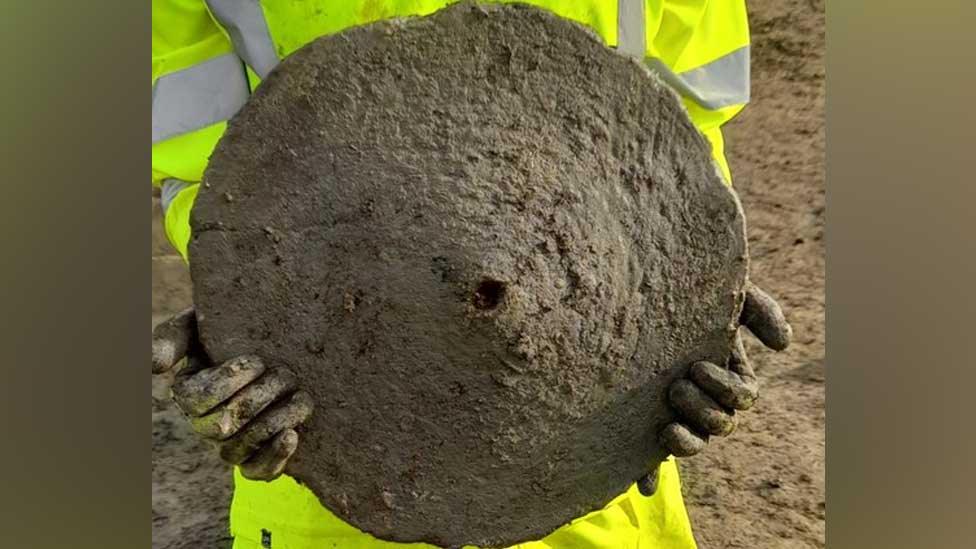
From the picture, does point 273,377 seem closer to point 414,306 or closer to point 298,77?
point 414,306

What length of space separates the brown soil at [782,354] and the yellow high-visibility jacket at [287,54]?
0.40 metres

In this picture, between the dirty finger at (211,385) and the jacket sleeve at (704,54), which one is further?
the jacket sleeve at (704,54)

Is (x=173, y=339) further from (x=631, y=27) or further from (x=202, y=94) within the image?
(x=631, y=27)

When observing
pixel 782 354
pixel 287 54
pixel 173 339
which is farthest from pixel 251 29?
pixel 782 354

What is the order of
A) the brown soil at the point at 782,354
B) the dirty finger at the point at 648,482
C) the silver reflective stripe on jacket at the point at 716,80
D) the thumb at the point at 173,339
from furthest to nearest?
1. the brown soil at the point at 782,354
2. the silver reflective stripe on jacket at the point at 716,80
3. the dirty finger at the point at 648,482
4. the thumb at the point at 173,339

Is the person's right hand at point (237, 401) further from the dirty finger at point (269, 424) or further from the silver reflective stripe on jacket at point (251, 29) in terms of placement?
the silver reflective stripe on jacket at point (251, 29)

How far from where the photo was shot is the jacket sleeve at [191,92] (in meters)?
0.80

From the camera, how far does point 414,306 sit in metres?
0.65

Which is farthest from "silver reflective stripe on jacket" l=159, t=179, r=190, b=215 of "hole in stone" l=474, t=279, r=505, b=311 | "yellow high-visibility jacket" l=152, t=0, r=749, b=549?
"hole in stone" l=474, t=279, r=505, b=311

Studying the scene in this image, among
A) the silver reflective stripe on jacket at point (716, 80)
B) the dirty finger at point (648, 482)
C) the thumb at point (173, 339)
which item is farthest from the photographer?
the silver reflective stripe on jacket at point (716, 80)

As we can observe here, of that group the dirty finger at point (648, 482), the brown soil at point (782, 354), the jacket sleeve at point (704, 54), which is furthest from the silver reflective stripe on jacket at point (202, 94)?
the brown soil at point (782, 354)

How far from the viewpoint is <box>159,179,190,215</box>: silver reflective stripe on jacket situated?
2.74 ft

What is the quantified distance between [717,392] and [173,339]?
47 centimetres

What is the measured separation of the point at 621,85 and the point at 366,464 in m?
0.40
